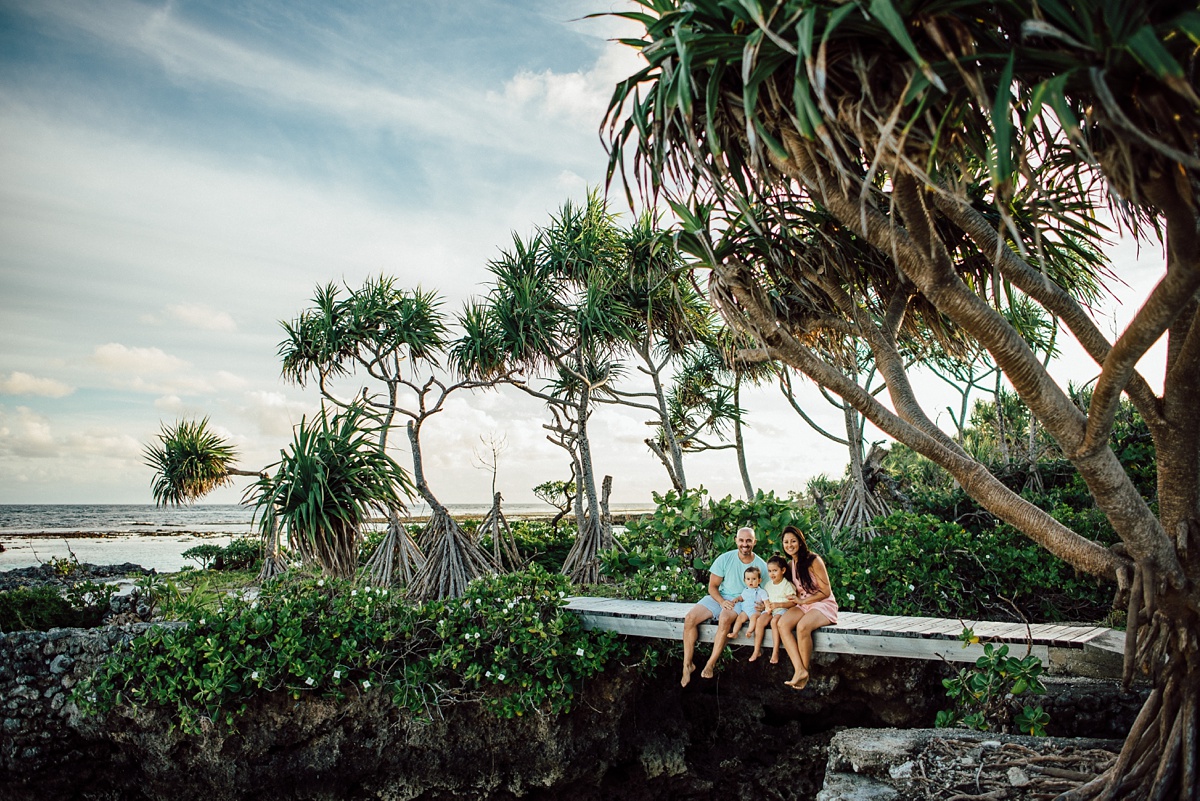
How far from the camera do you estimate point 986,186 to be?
4.64m

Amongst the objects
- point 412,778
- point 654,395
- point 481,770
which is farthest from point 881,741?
point 654,395

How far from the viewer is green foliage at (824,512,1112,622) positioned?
6844mm

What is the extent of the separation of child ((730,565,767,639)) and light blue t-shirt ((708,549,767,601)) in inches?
3.0

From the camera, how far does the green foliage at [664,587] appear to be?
6953 mm

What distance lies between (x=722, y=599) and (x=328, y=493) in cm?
347

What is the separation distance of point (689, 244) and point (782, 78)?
1.21m

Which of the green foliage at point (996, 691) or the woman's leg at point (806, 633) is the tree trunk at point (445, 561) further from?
the green foliage at point (996, 691)

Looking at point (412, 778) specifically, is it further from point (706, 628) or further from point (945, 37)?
point (945, 37)

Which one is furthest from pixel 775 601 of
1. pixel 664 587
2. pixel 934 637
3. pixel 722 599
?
pixel 664 587

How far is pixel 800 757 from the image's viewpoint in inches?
241

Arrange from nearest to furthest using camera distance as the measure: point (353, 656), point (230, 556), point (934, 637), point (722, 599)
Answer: point (934, 637) < point (722, 599) < point (353, 656) < point (230, 556)

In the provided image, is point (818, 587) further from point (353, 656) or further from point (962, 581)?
point (353, 656)

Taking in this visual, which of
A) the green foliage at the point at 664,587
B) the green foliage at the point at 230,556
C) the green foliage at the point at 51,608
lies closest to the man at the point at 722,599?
the green foliage at the point at 664,587

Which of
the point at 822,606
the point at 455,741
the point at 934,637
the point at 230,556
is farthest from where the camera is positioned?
the point at 230,556
